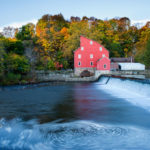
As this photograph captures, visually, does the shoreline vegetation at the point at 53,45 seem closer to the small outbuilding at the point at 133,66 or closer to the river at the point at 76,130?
the small outbuilding at the point at 133,66

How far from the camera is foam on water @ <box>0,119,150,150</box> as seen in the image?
263 inches

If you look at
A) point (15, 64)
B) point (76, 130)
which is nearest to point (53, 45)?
point (15, 64)

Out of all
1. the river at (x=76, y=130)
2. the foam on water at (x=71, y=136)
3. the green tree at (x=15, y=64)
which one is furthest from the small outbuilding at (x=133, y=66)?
the foam on water at (x=71, y=136)

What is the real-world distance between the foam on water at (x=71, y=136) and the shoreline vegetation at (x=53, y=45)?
26958 mm

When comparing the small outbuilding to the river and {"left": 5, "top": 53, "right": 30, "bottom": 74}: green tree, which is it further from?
the river

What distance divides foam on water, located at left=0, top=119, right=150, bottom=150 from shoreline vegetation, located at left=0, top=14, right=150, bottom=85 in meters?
27.0

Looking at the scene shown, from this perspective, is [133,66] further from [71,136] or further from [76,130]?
[71,136]

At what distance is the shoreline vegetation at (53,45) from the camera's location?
37.7 meters

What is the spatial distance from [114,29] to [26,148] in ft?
252

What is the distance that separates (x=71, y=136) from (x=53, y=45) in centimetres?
5006

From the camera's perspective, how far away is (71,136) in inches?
295

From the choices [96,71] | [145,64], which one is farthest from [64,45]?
[145,64]

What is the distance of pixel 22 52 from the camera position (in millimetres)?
43906

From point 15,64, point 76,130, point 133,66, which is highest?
point 15,64
